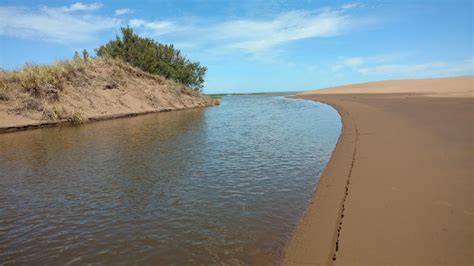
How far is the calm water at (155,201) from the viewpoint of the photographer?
13.5ft

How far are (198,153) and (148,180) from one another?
2.85 m

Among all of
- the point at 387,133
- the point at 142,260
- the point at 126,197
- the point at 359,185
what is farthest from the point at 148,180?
the point at 387,133

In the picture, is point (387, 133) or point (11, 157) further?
point (387, 133)

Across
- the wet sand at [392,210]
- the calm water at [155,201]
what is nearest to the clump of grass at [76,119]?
the calm water at [155,201]

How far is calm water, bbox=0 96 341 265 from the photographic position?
13.5 ft

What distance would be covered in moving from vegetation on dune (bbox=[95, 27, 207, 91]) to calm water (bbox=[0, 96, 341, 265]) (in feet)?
76.8

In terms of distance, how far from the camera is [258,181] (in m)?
6.77

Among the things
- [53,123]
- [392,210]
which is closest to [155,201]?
[392,210]

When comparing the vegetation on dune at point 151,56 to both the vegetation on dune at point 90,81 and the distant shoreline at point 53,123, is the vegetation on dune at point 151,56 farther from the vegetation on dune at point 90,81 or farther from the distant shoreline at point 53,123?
the distant shoreline at point 53,123

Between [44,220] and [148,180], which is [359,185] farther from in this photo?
[44,220]

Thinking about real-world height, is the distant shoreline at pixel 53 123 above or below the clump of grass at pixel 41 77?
below

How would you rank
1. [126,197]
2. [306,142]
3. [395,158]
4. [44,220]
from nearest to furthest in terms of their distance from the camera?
1. [44,220]
2. [126,197]
3. [395,158]
4. [306,142]

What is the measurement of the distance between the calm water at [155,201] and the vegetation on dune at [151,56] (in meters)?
23.4

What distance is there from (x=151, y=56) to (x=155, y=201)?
3351cm
